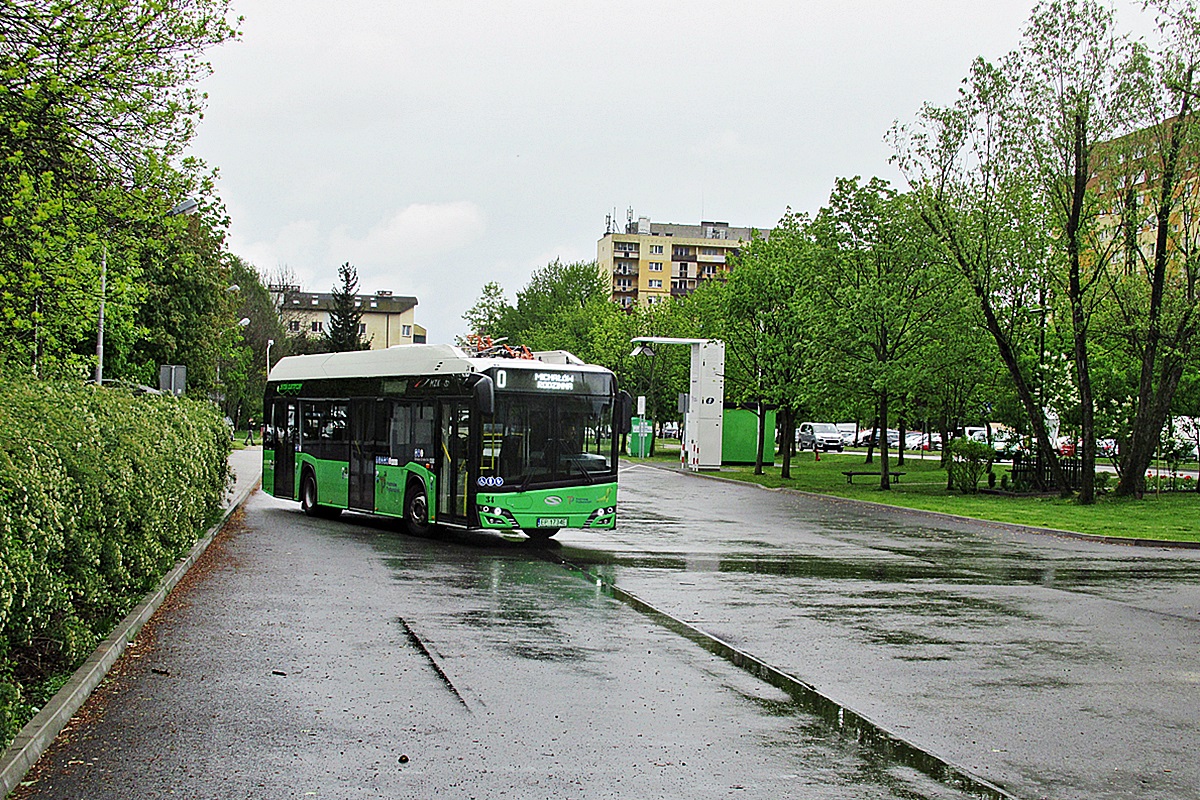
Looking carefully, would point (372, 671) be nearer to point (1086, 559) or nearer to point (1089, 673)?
point (1089, 673)

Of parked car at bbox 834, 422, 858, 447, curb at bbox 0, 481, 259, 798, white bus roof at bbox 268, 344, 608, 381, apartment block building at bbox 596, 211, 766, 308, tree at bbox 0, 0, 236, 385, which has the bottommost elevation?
curb at bbox 0, 481, 259, 798

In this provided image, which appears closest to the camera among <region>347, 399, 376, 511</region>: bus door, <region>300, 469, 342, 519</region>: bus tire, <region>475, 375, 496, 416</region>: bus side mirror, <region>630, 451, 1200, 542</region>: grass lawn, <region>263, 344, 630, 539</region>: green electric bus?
<region>475, 375, 496, 416</region>: bus side mirror

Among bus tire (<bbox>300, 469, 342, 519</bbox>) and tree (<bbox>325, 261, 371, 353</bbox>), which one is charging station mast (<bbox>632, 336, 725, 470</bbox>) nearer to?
bus tire (<bbox>300, 469, 342, 519</bbox>)

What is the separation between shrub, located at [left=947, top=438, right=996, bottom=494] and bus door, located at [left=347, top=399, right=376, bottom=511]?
20.5 m

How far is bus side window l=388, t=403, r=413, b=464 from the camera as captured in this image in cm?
2028

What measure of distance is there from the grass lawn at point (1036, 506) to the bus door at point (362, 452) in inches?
531

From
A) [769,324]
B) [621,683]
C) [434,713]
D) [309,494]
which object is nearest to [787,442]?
[769,324]

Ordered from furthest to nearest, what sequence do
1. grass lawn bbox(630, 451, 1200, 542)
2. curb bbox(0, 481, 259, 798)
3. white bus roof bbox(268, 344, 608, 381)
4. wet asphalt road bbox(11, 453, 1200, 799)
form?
grass lawn bbox(630, 451, 1200, 542) < white bus roof bbox(268, 344, 608, 381) < wet asphalt road bbox(11, 453, 1200, 799) < curb bbox(0, 481, 259, 798)

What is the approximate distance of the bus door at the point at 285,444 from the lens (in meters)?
24.9

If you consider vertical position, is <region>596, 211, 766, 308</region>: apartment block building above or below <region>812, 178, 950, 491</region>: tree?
above

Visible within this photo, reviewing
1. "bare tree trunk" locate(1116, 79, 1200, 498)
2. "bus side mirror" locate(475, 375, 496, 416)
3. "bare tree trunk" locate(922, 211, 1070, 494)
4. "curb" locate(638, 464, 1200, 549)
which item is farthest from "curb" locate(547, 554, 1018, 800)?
"bare tree trunk" locate(1116, 79, 1200, 498)

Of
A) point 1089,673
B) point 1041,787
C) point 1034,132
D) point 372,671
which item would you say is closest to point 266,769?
point 372,671

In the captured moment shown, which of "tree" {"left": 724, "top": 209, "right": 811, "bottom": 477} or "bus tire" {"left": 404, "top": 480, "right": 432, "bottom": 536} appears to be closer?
"bus tire" {"left": 404, "top": 480, "right": 432, "bottom": 536}

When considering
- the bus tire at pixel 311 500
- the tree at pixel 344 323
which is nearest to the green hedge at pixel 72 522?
the bus tire at pixel 311 500
